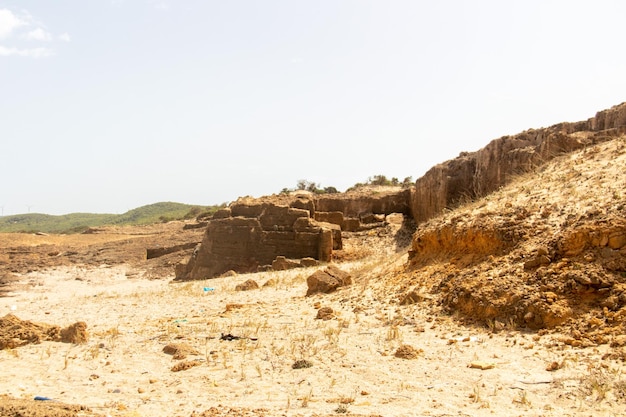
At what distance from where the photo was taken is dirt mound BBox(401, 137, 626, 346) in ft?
Answer: 19.3

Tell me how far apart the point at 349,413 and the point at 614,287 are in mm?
3521

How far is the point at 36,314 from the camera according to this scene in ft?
33.8

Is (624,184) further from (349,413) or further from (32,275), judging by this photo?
(32,275)

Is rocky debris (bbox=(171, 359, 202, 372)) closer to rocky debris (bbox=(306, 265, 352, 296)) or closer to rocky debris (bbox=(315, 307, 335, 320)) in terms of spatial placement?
rocky debris (bbox=(315, 307, 335, 320))

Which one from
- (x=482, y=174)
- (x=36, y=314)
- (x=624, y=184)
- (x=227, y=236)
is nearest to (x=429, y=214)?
(x=482, y=174)

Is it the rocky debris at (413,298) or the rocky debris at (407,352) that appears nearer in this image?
the rocky debris at (407,352)

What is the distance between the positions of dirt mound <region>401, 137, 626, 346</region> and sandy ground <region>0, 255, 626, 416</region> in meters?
0.41

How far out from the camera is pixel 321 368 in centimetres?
545

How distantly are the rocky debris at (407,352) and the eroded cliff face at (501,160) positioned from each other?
24.1 ft

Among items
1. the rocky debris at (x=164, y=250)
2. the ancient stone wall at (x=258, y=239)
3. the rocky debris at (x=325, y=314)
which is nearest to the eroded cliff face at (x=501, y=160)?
the ancient stone wall at (x=258, y=239)

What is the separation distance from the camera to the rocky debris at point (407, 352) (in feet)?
18.6

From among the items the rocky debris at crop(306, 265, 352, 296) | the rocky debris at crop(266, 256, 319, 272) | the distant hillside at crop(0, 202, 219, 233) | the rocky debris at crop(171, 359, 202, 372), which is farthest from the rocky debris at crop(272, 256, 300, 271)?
the distant hillside at crop(0, 202, 219, 233)

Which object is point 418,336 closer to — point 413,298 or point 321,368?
point 413,298

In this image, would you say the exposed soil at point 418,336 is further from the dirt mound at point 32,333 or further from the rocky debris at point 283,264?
the rocky debris at point 283,264
